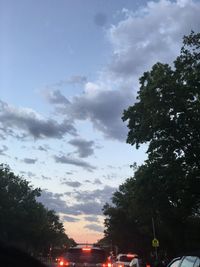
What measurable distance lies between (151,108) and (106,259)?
67.6 feet

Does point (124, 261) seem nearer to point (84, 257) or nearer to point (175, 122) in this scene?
point (175, 122)

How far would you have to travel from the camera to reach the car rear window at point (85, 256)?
17.9 m

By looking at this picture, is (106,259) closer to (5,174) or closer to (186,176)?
(186,176)

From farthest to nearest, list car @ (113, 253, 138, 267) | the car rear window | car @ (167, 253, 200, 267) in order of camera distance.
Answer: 1. car @ (113, 253, 138, 267)
2. the car rear window
3. car @ (167, 253, 200, 267)

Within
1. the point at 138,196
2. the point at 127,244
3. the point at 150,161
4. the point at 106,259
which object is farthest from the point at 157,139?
the point at 127,244

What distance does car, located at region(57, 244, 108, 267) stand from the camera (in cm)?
1783

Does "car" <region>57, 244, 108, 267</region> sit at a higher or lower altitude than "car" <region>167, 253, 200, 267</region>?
higher

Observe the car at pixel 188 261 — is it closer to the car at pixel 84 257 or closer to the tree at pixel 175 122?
the car at pixel 84 257

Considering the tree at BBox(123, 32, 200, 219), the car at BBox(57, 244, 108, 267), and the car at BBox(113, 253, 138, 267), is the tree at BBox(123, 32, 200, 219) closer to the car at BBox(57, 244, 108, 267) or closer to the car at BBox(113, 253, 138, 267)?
the car at BBox(113, 253, 138, 267)

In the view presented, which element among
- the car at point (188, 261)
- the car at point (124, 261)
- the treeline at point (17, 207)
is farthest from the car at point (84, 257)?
the treeline at point (17, 207)

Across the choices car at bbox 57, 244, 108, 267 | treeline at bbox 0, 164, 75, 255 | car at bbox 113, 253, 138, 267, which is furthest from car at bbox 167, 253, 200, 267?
treeline at bbox 0, 164, 75, 255

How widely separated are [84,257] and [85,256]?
0.20 feet

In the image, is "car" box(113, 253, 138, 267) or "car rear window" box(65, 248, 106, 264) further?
"car" box(113, 253, 138, 267)

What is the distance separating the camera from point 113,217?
9256 centimetres
